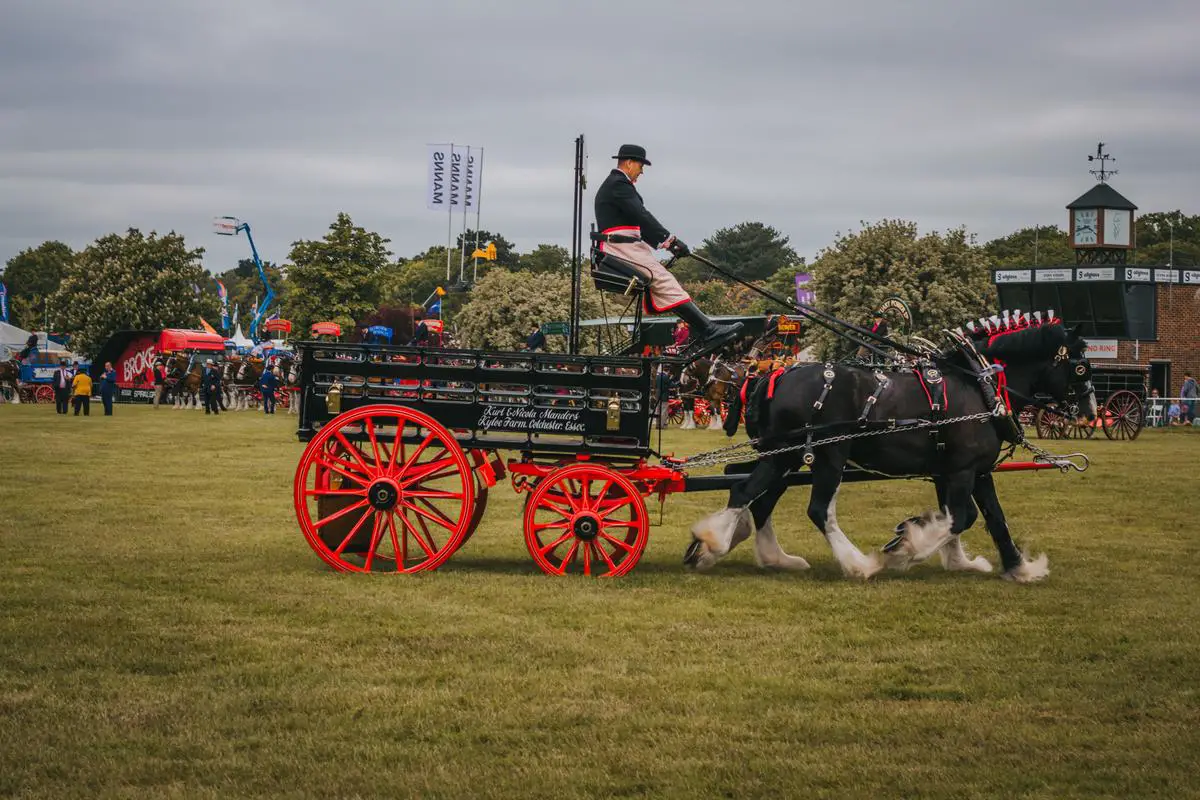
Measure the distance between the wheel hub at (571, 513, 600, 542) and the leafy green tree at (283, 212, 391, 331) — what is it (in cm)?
6385

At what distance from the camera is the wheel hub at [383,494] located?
1092cm

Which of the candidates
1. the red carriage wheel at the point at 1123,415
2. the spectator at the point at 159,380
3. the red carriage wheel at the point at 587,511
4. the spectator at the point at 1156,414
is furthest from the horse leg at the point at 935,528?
the spectator at the point at 159,380

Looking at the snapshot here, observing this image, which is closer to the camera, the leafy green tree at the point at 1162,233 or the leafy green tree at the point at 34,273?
the leafy green tree at the point at 1162,233

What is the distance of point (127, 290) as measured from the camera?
72.9 metres

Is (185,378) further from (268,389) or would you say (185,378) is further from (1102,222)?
(1102,222)

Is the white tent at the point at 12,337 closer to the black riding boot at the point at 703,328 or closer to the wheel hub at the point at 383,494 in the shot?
the wheel hub at the point at 383,494

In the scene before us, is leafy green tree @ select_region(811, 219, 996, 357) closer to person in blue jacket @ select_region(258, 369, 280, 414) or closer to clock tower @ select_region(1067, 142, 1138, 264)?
clock tower @ select_region(1067, 142, 1138, 264)

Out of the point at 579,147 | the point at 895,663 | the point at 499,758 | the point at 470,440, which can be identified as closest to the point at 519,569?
the point at 470,440

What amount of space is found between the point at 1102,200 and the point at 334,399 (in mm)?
55784

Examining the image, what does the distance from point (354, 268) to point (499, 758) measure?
69.8 metres

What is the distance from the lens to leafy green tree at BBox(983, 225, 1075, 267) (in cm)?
8262

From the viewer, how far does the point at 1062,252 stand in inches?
3250

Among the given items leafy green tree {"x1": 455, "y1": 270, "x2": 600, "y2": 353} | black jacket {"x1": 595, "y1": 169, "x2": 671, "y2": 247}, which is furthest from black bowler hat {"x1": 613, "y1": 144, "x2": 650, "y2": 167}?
leafy green tree {"x1": 455, "y1": 270, "x2": 600, "y2": 353}

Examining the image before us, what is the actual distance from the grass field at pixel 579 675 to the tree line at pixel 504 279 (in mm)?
24576
